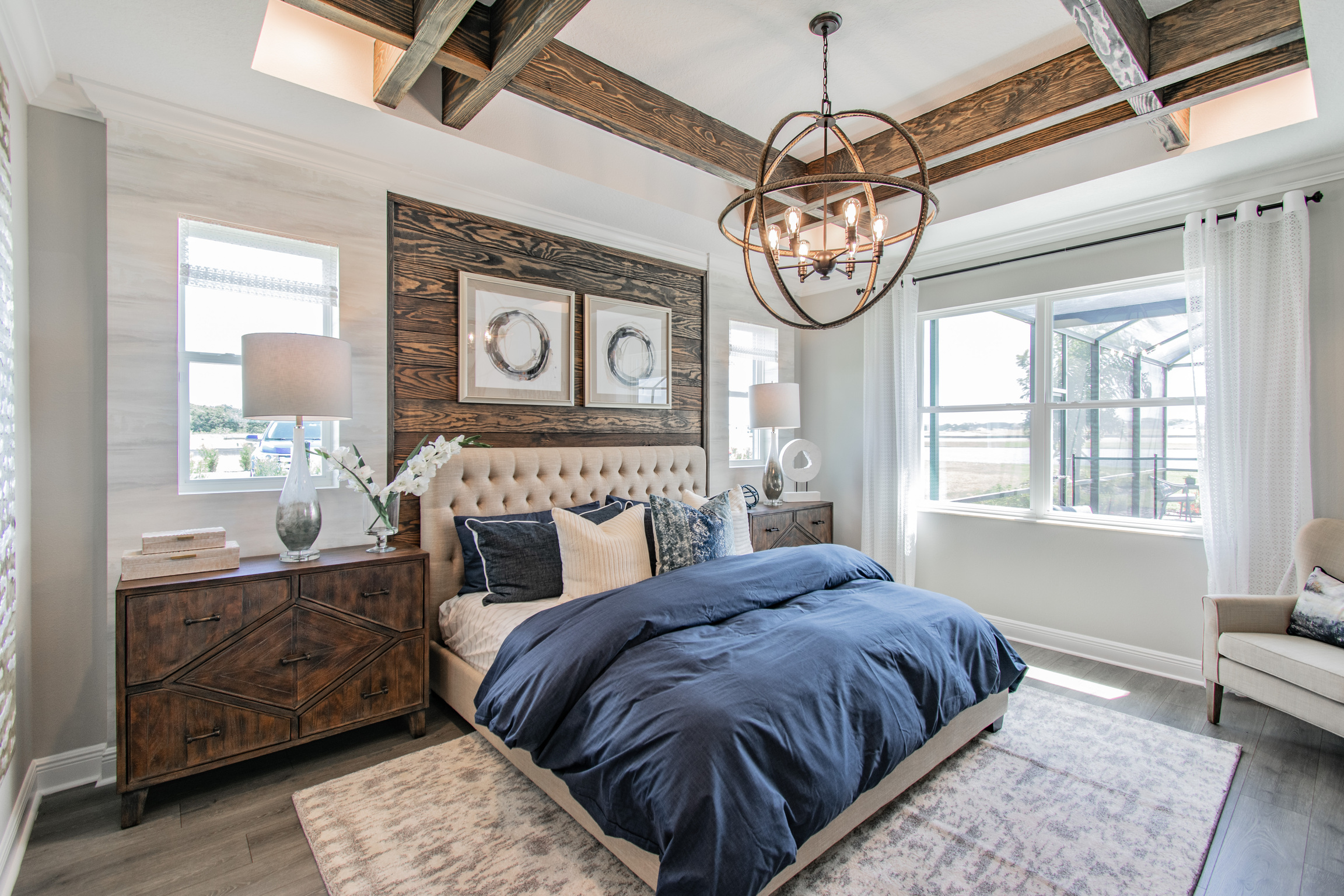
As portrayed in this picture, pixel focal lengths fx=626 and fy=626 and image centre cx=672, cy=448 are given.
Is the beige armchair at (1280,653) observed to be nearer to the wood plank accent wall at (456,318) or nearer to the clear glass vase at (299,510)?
the wood plank accent wall at (456,318)

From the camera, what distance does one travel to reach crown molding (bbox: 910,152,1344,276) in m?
2.90

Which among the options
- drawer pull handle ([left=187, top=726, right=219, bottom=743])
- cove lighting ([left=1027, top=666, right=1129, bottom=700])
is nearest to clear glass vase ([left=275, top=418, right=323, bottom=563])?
drawer pull handle ([left=187, top=726, right=219, bottom=743])

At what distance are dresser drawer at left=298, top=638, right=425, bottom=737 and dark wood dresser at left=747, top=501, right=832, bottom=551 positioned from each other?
2046 mm

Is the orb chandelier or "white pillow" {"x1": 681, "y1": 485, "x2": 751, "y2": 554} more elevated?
the orb chandelier

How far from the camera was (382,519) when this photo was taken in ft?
8.82

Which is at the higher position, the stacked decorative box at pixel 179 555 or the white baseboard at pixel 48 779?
the stacked decorative box at pixel 179 555

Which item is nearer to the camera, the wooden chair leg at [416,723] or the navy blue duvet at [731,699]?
the navy blue duvet at [731,699]

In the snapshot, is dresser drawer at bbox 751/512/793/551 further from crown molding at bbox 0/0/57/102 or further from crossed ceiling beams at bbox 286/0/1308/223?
crown molding at bbox 0/0/57/102

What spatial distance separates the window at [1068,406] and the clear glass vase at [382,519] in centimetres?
346

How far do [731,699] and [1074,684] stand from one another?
2504mm

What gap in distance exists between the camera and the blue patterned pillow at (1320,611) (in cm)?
246

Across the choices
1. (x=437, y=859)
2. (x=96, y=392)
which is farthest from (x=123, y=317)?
(x=437, y=859)

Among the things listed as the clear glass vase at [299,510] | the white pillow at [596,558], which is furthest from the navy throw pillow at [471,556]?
the clear glass vase at [299,510]

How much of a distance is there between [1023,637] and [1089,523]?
2.66 ft
